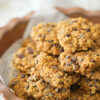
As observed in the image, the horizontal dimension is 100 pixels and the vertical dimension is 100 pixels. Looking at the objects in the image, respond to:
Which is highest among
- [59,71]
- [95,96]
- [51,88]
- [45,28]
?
[45,28]

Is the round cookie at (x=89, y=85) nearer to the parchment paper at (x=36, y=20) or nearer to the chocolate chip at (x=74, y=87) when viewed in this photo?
the chocolate chip at (x=74, y=87)

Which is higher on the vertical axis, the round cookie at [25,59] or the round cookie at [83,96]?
the round cookie at [25,59]

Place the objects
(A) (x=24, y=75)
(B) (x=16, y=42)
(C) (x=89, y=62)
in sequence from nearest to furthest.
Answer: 1. (C) (x=89, y=62)
2. (A) (x=24, y=75)
3. (B) (x=16, y=42)

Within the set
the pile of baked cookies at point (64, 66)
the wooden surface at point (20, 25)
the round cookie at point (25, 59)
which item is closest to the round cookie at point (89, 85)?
the pile of baked cookies at point (64, 66)

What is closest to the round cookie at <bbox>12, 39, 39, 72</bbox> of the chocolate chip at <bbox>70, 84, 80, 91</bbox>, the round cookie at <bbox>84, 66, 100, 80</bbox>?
the chocolate chip at <bbox>70, 84, 80, 91</bbox>

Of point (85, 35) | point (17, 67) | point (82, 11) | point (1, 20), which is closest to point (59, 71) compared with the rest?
point (85, 35)

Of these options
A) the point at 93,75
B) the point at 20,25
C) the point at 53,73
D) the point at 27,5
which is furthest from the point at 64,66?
the point at 27,5

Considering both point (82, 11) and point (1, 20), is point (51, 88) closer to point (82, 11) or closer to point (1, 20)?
point (82, 11)
